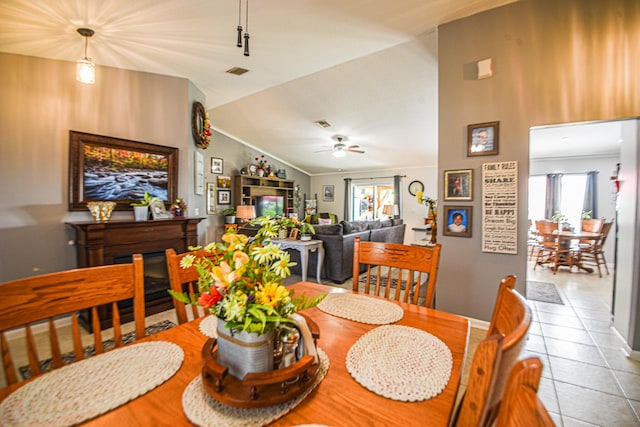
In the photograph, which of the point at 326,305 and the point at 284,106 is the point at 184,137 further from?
the point at 326,305

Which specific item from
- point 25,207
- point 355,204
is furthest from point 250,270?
point 355,204

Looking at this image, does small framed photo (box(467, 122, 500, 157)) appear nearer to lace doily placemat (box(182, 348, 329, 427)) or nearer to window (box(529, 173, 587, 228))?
lace doily placemat (box(182, 348, 329, 427))

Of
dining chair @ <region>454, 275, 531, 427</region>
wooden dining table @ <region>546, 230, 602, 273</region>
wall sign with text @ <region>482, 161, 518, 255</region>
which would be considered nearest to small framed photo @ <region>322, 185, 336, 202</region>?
wooden dining table @ <region>546, 230, 602, 273</region>

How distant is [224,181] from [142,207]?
3890 mm

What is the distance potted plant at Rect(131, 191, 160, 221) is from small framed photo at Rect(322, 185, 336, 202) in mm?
6927

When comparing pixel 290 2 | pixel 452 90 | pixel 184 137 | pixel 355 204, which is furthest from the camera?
pixel 355 204

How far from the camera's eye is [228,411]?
0.64m

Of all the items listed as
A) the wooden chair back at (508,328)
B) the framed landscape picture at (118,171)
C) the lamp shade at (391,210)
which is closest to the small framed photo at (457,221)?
the wooden chair back at (508,328)

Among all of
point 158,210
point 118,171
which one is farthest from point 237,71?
point 158,210

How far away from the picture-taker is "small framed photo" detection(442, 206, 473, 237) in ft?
8.93

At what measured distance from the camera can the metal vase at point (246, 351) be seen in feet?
2.20

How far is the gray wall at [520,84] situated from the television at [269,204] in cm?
545

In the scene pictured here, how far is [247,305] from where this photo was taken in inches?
25.6

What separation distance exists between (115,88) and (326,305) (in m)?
3.47
